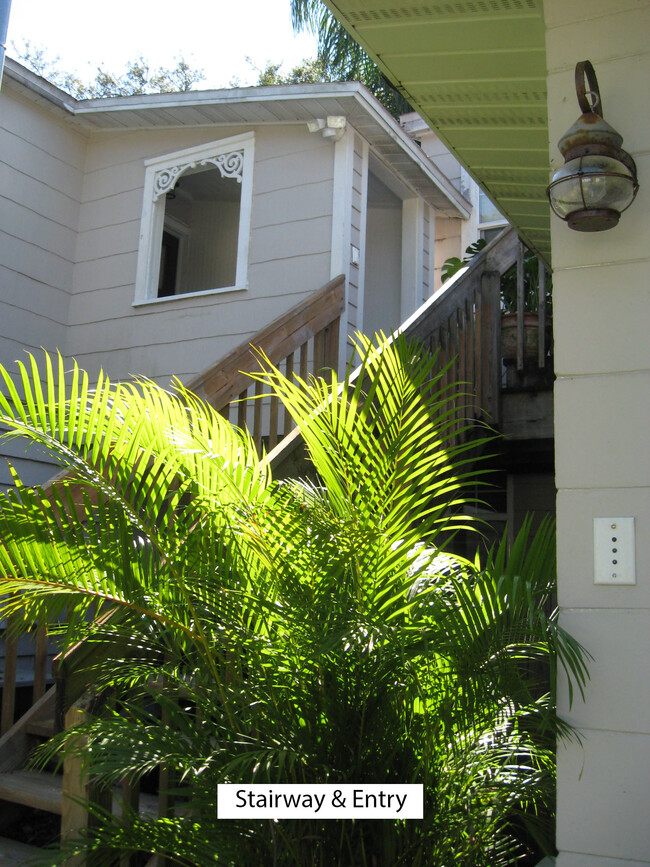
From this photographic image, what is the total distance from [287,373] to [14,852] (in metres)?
2.51

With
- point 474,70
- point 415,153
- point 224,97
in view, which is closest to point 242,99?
point 224,97

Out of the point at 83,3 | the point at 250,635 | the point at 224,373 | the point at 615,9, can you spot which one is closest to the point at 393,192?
the point at 224,373

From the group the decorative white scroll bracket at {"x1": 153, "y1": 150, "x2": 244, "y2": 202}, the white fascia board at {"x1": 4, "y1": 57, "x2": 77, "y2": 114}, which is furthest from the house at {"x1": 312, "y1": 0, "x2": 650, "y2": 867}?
the white fascia board at {"x1": 4, "y1": 57, "x2": 77, "y2": 114}

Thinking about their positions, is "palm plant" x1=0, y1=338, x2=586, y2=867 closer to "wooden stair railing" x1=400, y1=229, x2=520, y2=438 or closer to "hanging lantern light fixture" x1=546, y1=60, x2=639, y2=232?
"hanging lantern light fixture" x1=546, y1=60, x2=639, y2=232

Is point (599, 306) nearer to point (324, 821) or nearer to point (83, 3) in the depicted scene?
point (324, 821)

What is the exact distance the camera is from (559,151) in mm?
2143

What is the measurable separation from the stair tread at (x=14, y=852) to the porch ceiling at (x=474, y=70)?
3.01 m

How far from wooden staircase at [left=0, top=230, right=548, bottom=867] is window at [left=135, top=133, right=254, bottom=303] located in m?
1.69

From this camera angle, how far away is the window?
6.87 meters

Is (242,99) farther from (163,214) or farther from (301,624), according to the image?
(301,624)

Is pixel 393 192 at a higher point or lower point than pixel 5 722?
higher

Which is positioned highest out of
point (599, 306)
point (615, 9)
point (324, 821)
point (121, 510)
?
point (615, 9)

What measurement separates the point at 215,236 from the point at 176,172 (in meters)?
2.05

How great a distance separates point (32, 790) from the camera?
9.68 feet
